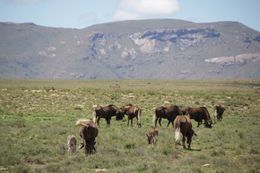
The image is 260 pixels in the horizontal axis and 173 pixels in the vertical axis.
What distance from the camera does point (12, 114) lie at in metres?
36.5

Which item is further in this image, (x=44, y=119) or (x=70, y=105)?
(x=70, y=105)

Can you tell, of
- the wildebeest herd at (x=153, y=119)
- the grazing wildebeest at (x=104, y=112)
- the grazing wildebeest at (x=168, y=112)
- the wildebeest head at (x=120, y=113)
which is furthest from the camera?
the wildebeest head at (x=120, y=113)

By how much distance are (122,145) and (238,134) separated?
326 inches

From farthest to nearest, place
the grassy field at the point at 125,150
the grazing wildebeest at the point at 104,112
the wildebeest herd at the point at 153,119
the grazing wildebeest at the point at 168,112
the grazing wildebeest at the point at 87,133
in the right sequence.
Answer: the grazing wildebeest at the point at 168,112
the grazing wildebeest at the point at 104,112
the wildebeest herd at the point at 153,119
the grazing wildebeest at the point at 87,133
the grassy field at the point at 125,150

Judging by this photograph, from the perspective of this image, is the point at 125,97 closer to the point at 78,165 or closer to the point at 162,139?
the point at 162,139

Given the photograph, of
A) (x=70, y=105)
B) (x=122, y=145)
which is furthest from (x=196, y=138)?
(x=70, y=105)

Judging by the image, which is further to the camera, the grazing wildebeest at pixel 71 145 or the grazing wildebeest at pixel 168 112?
the grazing wildebeest at pixel 168 112

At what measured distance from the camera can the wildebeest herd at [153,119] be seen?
739 inches

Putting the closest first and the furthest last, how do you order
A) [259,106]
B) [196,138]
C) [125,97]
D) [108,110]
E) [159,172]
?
[159,172], [196,138], [108,110], [259,106], [125,97]

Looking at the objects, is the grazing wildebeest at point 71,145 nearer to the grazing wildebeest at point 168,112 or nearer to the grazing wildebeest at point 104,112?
the grazing wildebeest at point 104,112

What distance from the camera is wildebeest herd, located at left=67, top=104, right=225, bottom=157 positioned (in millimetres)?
18766

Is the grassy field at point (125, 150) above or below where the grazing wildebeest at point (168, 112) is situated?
below

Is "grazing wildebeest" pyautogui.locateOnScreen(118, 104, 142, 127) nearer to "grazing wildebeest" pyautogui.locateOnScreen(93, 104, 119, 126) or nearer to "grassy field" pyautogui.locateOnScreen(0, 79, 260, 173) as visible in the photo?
"grazing wildebeest" pyautogui.locateOnScreen(93, 104, 119, 126)

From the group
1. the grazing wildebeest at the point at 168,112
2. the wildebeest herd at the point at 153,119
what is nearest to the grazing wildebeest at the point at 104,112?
the wildebeest herd at the point at 153,119
